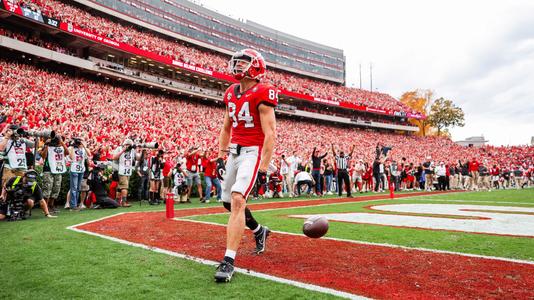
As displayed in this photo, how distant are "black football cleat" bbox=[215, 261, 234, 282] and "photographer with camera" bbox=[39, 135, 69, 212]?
7.82 metres

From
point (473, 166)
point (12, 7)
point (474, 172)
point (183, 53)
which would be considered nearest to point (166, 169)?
point (473, 166)

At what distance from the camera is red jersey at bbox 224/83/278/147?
4.01 m

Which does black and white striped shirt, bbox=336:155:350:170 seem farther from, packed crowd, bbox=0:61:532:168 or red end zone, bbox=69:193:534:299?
red end zone, bbox=69:193:534:299

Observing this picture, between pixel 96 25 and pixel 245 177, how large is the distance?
40.2 meters

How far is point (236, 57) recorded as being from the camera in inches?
161

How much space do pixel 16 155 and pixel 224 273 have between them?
295 inches

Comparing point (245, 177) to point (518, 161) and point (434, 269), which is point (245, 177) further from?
point (518, 161)

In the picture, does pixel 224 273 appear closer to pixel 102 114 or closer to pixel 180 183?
pixel 180 183

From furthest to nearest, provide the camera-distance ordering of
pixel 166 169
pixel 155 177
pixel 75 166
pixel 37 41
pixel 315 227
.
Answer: pixel 37 41 → pixel 166 169 → pixel 155 177 → pixel 75 166 → pixel 315 227

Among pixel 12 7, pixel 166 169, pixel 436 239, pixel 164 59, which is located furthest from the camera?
pixel 164 59

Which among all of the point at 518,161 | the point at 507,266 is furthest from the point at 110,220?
the point at 518,161

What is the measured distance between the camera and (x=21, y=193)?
802 centimetres

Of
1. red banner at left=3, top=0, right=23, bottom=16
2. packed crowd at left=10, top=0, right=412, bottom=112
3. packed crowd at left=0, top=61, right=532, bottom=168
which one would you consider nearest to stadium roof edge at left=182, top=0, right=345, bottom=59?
packed crowd at left=10, top=0, right=412, bottom=112

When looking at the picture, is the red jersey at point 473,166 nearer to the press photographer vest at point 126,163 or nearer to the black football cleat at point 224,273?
the press photographer vest at point 126,163
